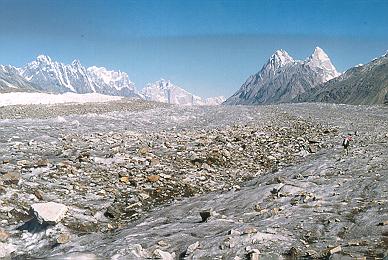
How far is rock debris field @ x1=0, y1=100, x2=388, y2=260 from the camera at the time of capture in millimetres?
9617

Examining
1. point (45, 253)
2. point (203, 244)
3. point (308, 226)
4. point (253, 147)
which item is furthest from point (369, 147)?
point (45, 253)

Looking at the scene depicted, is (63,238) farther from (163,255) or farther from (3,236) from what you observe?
(163,255)

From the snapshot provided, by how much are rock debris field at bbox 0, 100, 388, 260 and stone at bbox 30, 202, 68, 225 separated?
4cm

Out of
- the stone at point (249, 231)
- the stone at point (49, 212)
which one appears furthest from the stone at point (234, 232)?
the stone at point (49, 212)

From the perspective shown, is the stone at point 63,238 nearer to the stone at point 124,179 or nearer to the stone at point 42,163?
the stone at point 124,179

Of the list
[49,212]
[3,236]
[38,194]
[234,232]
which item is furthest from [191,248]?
[38,194]

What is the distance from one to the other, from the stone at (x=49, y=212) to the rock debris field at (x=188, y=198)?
0.04 meters

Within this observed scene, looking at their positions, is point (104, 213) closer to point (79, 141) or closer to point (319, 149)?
point (79, 141)

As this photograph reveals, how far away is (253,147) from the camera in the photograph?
23.4 meters

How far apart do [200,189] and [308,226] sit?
651 centimetres

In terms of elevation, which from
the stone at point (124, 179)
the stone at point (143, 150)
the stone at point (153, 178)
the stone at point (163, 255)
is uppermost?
the stone at point (143, 150)

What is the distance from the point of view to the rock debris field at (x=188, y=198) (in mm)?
9617

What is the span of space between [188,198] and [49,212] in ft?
17.0

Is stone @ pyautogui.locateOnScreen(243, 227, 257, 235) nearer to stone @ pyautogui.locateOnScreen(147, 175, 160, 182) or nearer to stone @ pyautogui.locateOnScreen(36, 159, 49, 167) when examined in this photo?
stone @ pyautogui.locateOnScreen(147, 175, 160, 182)
